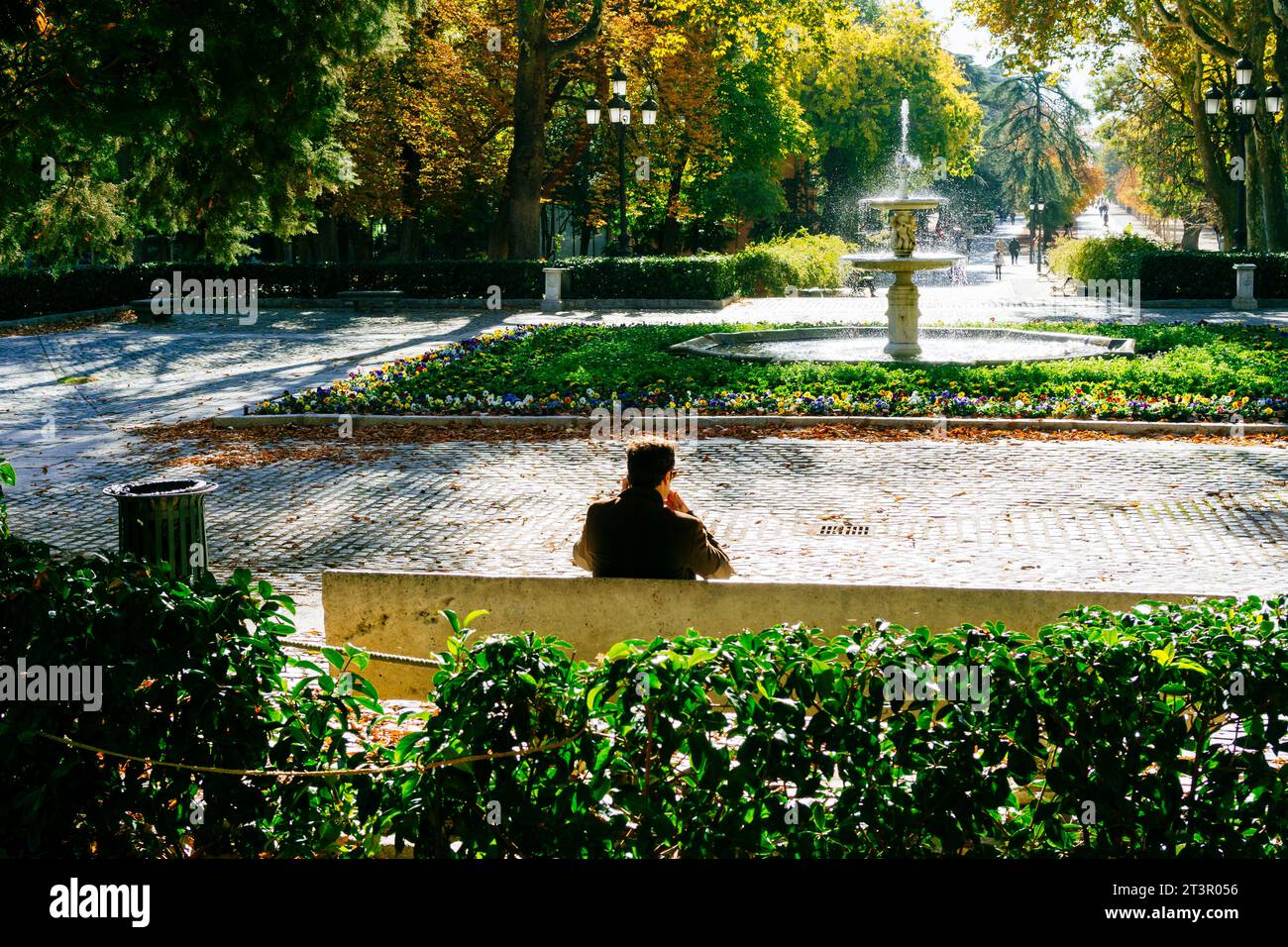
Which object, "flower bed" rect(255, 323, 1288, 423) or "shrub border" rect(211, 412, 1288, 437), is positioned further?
"flower bed" rect(255, 323, 1288, 423)

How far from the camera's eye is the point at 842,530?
1047 cm

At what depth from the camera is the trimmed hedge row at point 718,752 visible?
3.55 meters

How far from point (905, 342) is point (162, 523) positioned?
15.9m

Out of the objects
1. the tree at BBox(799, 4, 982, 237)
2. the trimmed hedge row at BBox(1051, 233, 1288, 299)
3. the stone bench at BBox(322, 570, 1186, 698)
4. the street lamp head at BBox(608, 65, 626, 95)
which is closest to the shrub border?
the stone bench at BBox(322, 570, 1186, 698)

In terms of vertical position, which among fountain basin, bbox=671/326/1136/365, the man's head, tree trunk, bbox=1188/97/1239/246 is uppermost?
tree trunk, bbox=1188/97/1239/246

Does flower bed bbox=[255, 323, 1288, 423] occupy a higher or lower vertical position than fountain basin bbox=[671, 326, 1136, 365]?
lower

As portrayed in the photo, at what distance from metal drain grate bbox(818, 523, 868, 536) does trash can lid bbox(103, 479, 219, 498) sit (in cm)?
450

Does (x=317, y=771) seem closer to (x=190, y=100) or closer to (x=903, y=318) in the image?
(x=190, y=100)

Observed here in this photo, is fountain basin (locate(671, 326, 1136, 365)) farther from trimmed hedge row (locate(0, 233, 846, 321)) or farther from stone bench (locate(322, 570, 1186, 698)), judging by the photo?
stone bench (locate(322, 570, 1186, 698))

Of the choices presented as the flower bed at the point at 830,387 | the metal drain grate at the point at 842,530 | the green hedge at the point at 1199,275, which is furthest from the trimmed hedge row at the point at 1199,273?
the metal drain grate at the point at 842,530

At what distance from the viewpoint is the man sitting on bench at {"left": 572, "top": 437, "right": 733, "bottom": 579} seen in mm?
6355

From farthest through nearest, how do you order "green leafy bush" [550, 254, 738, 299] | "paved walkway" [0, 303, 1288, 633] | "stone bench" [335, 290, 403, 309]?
"stone bench" [335, 290, 403, 309] < "green leafy bush" [550, 254, 738, 299] < "paved walkway" [0, 303, 1288, 633]

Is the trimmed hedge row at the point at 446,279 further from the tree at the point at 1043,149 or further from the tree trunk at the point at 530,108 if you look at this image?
the tree at the point at 1043,149
